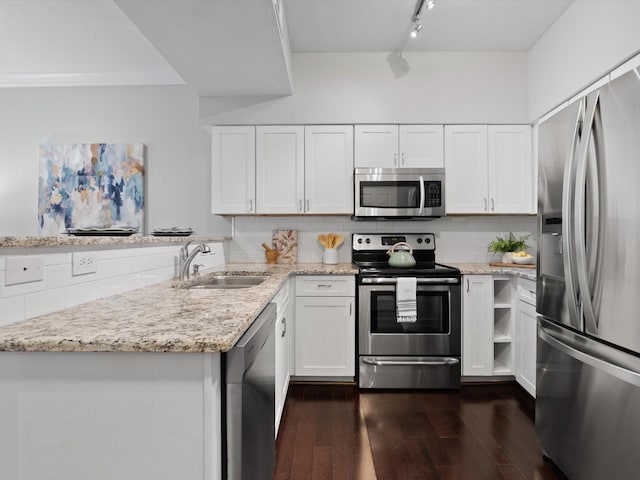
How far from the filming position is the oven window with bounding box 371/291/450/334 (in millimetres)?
2672

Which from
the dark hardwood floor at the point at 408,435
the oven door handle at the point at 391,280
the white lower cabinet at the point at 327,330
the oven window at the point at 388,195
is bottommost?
the dark hardwood floor at the point at 408,435

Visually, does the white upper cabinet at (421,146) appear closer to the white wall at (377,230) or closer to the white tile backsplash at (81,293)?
the white wall at (377,230)

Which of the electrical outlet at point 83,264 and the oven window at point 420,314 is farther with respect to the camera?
the oven window at point 420,314

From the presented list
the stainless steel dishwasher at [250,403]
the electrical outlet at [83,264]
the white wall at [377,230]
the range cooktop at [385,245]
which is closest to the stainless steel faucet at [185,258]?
the electrical outlet at [83,264]

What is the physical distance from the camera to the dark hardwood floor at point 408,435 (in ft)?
5.70

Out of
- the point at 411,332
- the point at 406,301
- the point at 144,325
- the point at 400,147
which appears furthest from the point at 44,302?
the point at 400,147

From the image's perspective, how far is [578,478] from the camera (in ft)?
4.86

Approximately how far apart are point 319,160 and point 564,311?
6.91 feet

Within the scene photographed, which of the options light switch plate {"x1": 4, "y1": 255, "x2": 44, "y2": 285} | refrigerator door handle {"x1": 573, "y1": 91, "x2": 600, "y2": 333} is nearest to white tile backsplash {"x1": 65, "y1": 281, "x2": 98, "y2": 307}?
light switch plate {"x1": 4, "y1": 255, "x2": 44, "y2": 285}

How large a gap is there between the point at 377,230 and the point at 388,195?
46 cm

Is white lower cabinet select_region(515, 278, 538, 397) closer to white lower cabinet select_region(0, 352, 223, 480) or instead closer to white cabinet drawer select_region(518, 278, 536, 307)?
white cabinet drawer select_region(518, 278, 536, 307)

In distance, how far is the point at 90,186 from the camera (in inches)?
132

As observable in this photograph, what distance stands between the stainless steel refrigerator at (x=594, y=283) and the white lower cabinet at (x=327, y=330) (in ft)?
4.34

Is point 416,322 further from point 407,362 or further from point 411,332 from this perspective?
point 407,362
